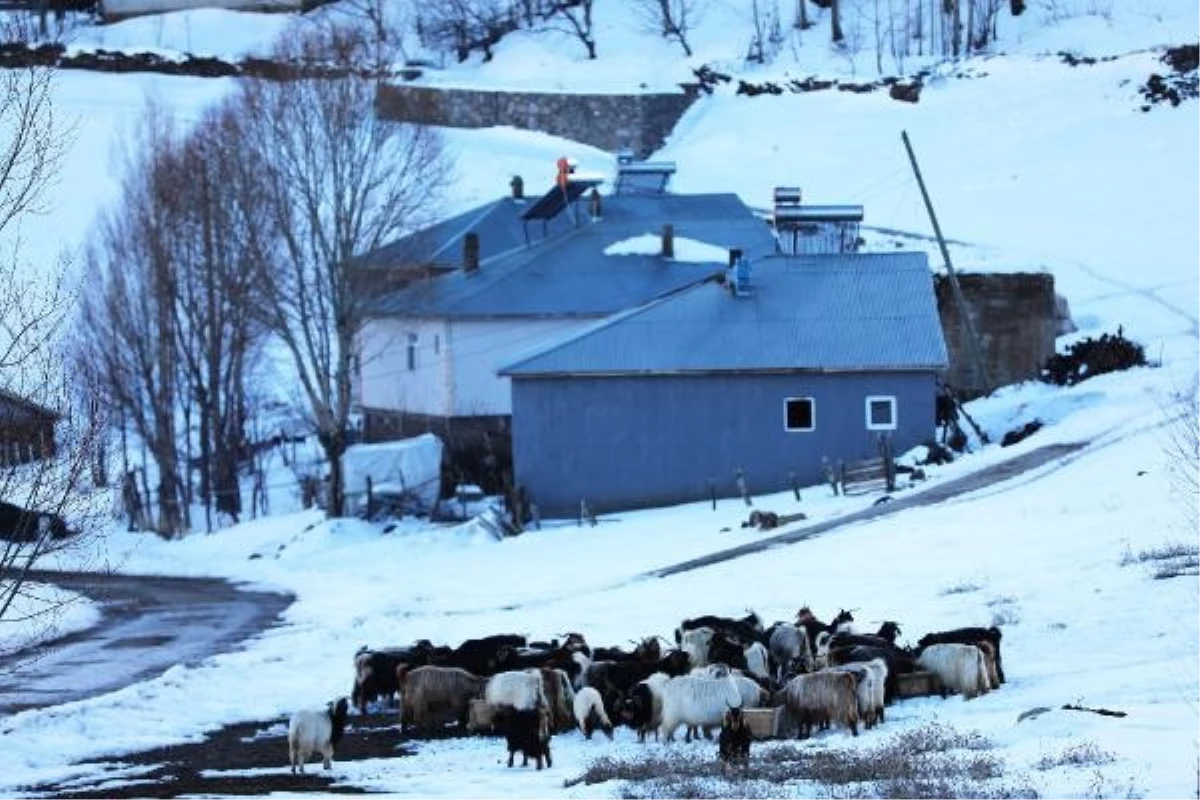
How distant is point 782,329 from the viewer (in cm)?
4828

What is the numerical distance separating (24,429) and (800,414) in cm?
2746

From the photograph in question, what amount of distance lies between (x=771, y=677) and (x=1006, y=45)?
6719 centimetres

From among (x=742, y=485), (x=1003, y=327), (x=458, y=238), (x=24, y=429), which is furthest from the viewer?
(x=458, y=238)

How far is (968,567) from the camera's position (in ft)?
A: 99.3

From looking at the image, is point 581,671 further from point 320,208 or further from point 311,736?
point 320,208

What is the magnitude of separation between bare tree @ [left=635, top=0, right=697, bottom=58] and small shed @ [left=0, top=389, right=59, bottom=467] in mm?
69812

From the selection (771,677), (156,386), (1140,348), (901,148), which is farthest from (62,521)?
(901,148)

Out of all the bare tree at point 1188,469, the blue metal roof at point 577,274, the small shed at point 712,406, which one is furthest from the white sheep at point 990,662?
the blue metal roof at point 577,274

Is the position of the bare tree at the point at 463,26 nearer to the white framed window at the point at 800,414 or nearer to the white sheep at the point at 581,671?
the white framed window at the point at 800,414

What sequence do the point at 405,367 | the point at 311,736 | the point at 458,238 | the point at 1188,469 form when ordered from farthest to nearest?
1. the point at 458,238
2. the point at 405,367
3. the point at 1188,469
4. the point at 311,736

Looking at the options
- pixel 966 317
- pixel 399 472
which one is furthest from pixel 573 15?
pixel 399 472

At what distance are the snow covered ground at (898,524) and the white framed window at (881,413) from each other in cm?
232

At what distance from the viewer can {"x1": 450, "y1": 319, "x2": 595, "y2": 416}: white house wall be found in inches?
2172

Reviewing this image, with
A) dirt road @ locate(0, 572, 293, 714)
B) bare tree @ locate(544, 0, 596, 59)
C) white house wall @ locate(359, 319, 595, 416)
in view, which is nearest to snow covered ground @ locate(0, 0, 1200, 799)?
bare tree @ locate(544, 0, 596, 59)
